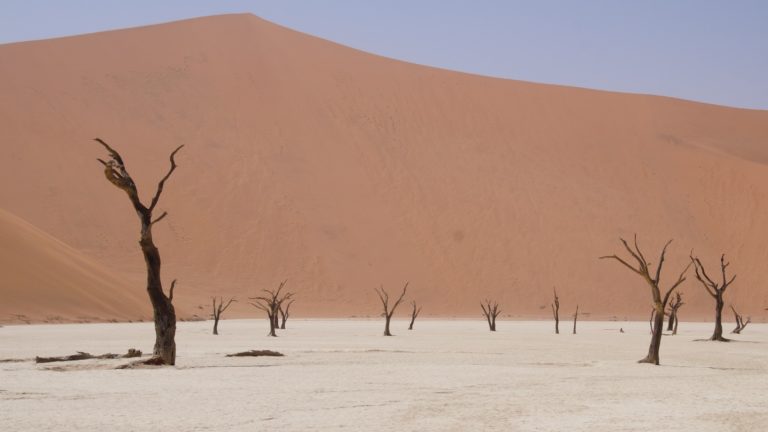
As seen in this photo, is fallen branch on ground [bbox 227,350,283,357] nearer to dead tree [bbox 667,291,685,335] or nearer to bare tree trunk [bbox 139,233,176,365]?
bare tree trunk [bbox 139,233,176,365]

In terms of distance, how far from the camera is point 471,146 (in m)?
68.8

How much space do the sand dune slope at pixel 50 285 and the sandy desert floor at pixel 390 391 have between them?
12.4m

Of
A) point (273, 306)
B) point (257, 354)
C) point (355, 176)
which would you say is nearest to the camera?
point (257, 354)

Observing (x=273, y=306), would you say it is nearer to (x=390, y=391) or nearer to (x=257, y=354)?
(x=257, y=354)

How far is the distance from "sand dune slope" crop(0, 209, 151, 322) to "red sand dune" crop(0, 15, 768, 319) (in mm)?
2792

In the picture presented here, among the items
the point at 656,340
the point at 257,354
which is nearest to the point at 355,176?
the point at 257,354

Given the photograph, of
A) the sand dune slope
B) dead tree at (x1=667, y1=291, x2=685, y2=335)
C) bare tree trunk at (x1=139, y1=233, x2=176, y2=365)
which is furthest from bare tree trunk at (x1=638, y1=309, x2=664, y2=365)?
the sand dune slope

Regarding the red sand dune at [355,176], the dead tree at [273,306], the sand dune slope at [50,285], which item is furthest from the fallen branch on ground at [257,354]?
the red sand dune at [355,176]

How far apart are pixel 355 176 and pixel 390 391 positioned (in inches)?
1962

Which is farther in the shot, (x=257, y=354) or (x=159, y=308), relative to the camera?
(x=257, y=354)

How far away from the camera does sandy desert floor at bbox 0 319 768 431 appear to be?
9.75 meters

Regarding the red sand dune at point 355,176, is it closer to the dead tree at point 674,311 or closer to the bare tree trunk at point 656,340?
the dead tree at point 674,311

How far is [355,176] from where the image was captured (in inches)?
2450

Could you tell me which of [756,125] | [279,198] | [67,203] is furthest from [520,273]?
[756,125]
